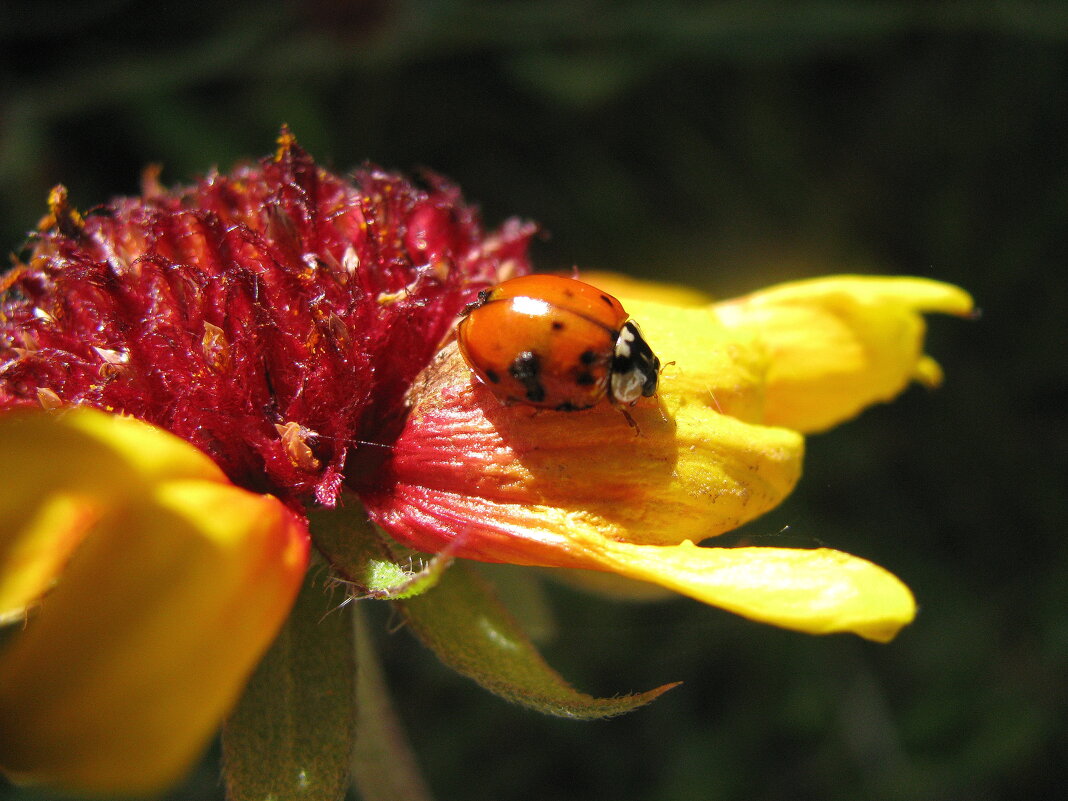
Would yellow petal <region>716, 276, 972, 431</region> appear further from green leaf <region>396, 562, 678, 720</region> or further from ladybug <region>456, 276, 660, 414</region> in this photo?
green leaf <region>396, 562, 678, 720</region>

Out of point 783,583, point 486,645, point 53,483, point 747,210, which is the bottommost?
point 747,210

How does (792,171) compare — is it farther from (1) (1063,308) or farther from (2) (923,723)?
(2) (923,723)

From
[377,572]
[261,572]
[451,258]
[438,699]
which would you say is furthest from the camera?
[438,699]

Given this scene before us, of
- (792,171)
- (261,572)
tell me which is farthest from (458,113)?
(261,572)

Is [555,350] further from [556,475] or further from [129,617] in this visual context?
[129,617]

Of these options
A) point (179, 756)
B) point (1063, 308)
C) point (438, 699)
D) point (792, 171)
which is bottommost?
point (438, 699)

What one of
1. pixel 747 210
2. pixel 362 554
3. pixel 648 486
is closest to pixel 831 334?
pixel 648 486

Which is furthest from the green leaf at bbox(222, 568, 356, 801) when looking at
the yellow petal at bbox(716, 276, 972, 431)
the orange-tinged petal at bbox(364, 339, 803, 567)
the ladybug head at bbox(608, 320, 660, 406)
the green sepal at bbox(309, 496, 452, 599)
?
the yellow petal at bbox(716, 276, 972, 431)
